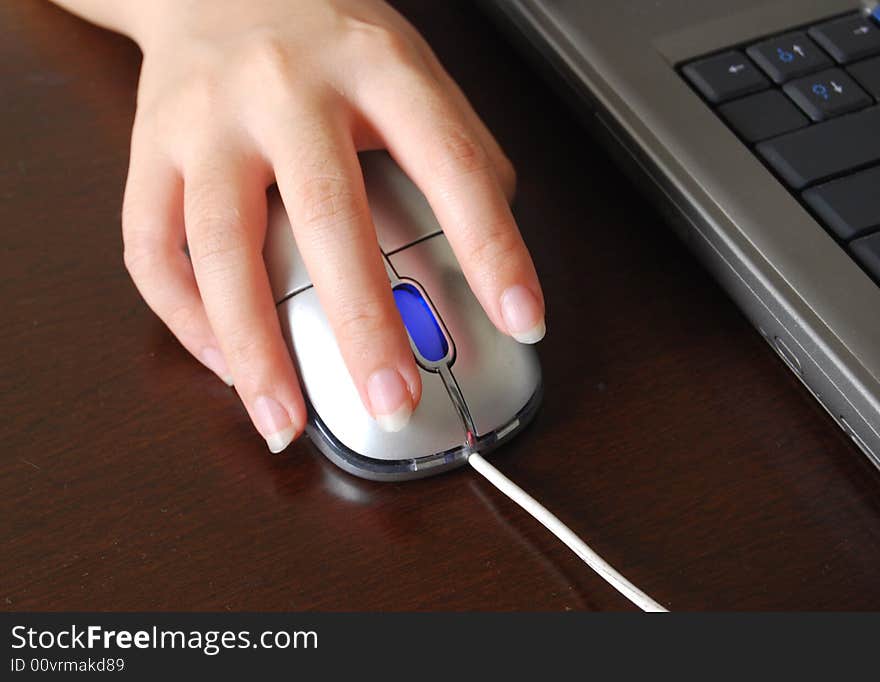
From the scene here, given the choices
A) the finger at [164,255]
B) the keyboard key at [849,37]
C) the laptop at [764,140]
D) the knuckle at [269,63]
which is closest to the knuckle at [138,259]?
the finger at [164,255]

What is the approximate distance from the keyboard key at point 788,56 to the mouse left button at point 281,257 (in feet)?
0.87

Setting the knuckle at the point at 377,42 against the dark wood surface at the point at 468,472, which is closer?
the dark wood surface at the point at 468,472

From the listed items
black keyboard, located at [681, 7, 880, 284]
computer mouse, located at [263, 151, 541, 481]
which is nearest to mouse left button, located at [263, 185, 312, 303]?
computer mouse, located at [263, 151, 541, 481]

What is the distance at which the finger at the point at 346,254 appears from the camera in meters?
0.45

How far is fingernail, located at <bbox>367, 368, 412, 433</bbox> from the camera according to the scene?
442 mm

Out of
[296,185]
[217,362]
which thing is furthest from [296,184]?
[217,362]

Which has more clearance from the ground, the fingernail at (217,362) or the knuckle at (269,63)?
the knuckle at (269,63)

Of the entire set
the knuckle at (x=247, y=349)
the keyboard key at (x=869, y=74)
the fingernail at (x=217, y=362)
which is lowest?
the fingernail at (x=217, y=362)

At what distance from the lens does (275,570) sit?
44cm

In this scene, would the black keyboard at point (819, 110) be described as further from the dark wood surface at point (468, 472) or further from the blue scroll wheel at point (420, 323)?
the blue scroll wheel at point (420, 323)

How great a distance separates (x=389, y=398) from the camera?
44 cm

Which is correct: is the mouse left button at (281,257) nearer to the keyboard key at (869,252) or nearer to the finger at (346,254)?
the finger at (346,254)

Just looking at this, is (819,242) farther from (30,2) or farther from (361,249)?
(30,2)

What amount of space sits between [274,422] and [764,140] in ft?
0.92
